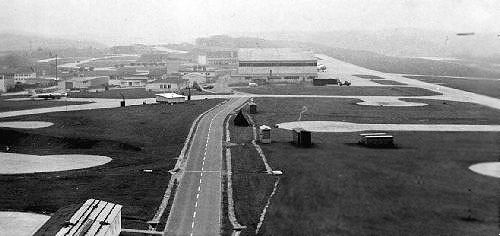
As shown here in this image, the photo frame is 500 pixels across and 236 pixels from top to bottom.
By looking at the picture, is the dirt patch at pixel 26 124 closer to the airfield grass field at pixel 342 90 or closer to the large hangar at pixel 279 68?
the airfield grass field at pixel 342 90

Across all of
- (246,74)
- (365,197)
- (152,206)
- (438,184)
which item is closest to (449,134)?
(438,184)

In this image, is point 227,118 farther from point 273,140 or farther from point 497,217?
point 497,217

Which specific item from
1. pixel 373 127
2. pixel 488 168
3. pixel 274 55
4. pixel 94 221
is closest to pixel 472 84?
pixel 274 55

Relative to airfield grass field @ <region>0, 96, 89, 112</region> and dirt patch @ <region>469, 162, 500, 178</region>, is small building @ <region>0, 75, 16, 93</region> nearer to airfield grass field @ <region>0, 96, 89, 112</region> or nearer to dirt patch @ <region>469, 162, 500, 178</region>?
airfield grass field @ <region>0, 96, 89, 112</region>

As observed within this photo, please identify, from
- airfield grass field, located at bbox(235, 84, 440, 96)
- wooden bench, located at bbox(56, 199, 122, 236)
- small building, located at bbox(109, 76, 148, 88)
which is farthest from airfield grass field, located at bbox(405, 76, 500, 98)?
wooden bench, located at bbox(56, 199, 122, 236)

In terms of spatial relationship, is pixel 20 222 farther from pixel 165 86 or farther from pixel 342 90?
pixel 342 90

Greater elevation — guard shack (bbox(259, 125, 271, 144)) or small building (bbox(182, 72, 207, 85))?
small building (bbox(182, 72, 207, 85))
